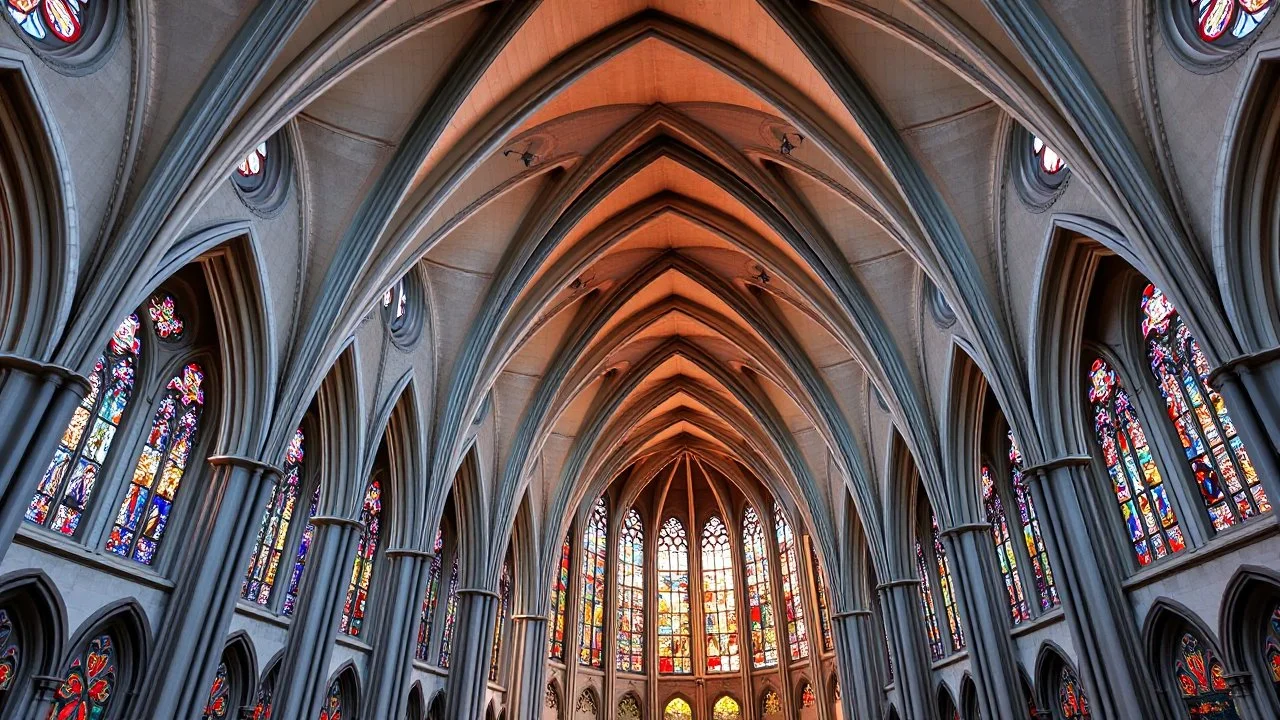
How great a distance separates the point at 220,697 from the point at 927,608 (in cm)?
1574

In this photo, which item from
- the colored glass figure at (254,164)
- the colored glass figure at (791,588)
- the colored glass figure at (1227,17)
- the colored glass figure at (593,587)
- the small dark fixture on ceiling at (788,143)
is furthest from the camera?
the colored glass figure at (791,588)

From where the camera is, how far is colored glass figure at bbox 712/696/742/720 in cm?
3048

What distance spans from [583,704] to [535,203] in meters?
19.6

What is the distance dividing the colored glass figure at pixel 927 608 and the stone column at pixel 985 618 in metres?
3.89

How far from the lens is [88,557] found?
10.7 meters

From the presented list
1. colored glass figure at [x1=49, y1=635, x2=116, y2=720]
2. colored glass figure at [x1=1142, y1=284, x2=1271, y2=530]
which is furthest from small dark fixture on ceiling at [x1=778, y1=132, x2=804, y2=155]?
colored glass figure at [x1=49, y1=635, x2=116, y2=720]

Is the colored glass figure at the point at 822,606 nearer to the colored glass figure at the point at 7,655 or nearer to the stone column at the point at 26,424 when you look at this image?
the colored glass figure at the point at 7,655

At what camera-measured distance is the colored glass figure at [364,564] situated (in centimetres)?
1692

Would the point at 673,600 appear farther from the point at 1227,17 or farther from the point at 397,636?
the point at 1227,17

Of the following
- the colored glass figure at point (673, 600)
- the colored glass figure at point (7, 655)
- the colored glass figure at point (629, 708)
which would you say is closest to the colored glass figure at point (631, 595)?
the colored glass figure at point (673, 600)

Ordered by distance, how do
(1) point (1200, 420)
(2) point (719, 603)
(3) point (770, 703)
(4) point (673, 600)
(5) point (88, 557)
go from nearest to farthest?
1. (5) point (88, 557)
2. (1) point (1200, 420)
3. (3) point (770, 703)
4. (2) point (719, 603)
5. (4) point (673, 600)

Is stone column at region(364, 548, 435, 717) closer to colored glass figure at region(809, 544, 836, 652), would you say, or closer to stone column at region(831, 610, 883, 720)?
stone column at region(831, 610, 883, 720)

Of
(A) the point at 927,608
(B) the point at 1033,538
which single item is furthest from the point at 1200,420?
(A) the point at 927,608

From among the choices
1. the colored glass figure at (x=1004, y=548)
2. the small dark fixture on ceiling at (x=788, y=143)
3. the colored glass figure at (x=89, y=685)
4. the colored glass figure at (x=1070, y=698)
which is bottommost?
the colored glass figure at (x=89, y=685)
